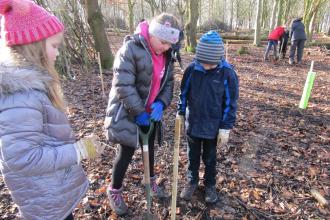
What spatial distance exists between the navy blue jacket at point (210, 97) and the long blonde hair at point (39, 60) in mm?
1476

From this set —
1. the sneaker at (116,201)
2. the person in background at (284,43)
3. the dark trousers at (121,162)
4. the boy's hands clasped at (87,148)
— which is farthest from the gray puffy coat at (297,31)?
the boy's hands clasped at (87,148)

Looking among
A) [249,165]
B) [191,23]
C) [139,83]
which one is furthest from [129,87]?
[191,23]

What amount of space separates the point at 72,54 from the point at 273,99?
539 cm

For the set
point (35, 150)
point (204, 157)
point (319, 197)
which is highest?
point (35, 150)

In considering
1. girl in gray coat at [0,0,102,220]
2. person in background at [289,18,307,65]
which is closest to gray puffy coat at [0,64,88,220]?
girl in gray coat at [0,0,102,220]

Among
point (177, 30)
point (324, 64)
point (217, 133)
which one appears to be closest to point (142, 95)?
point (177, 30)

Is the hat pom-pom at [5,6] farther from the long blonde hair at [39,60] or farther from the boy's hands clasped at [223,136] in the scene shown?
the boy's hands clasped at [223,136]

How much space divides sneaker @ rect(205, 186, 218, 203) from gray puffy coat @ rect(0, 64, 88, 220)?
62.6 inches

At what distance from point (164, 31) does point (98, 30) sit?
5.98 metres

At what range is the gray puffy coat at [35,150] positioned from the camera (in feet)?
4.58

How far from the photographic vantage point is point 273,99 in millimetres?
6793

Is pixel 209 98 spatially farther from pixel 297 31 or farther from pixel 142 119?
pixel 297 31

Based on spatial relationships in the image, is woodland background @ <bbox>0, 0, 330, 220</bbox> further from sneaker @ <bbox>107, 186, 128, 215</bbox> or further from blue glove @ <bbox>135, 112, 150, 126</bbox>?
blue glove @ <bbox>135, 112, 150, 126</bbox>

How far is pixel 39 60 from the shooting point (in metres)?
1.57
